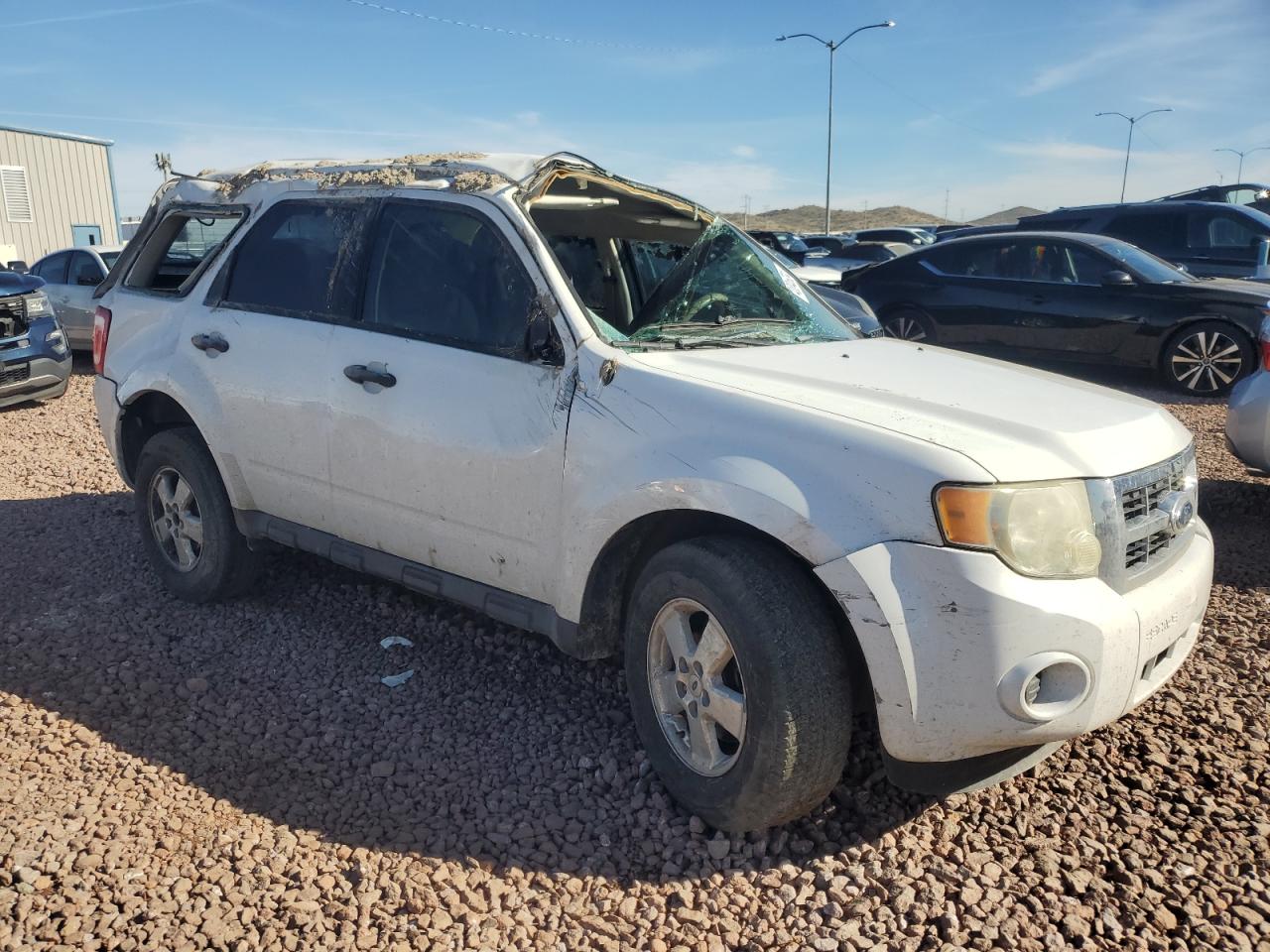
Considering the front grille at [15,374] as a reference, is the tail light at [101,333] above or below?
above

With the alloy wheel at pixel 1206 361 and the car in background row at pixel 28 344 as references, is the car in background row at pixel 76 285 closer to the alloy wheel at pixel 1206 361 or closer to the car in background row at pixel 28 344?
the car in background row at pixel 28 344

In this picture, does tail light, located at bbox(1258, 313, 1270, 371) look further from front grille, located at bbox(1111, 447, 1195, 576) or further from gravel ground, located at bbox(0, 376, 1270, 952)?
front grille, located at bbox(1111, 447, 1195, 576)

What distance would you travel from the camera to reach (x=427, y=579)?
364cm

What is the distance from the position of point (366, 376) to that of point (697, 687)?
→ 65.7 inches

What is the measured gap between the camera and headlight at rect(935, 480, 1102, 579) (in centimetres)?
242

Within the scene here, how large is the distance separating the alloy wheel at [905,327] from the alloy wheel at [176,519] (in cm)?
821

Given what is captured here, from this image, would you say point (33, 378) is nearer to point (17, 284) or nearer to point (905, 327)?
point (17, 284)

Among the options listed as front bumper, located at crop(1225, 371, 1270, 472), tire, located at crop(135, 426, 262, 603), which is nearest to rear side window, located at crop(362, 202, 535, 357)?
tire, located at crop(135, 426, 262, 603)

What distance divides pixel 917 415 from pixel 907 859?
4.02 ft

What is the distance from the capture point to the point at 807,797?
2.76 metres

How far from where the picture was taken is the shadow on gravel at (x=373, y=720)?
2967 mm

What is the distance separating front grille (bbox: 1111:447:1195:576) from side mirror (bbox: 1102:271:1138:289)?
299 inches

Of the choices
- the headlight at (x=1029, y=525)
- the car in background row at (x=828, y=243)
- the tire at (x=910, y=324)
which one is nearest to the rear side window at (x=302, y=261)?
the headlight at (x=1029, y=525)

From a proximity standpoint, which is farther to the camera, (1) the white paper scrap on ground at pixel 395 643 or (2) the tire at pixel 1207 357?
(2) the tire at pixel 1207 357
